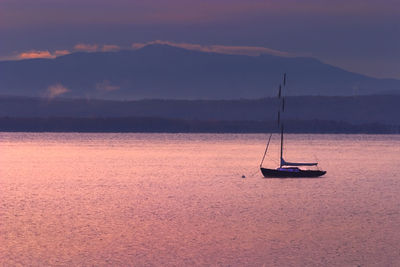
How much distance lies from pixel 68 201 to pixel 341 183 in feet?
123

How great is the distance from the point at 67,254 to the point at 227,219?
50.1ft

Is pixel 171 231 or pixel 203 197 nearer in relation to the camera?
pixel 171 231

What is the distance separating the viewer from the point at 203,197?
61.8 m

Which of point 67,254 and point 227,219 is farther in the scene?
point 227,219

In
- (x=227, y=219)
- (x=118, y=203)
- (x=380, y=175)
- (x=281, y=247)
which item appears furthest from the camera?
(x=380, y=175)

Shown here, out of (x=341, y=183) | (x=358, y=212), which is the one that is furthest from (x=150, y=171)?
(x=358, y=212)

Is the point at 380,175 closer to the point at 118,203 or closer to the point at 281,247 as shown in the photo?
the point at 118,203

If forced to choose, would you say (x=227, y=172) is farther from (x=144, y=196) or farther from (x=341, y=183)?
(x=144, y=196)

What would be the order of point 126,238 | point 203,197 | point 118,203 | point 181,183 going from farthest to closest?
point 181,183, point 203,197, point 118,203, point 126,238

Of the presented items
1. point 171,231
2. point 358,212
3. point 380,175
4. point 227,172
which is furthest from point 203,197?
point 380,175

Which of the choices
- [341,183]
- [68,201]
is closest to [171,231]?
[68,201]

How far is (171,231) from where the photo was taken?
40312 millimetres

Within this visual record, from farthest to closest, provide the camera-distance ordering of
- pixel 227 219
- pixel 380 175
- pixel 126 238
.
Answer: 1. pixel 380 175
2. pixel 227 219
3. pixel 126 238

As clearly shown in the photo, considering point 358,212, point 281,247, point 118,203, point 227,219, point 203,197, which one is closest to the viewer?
point 281,247
